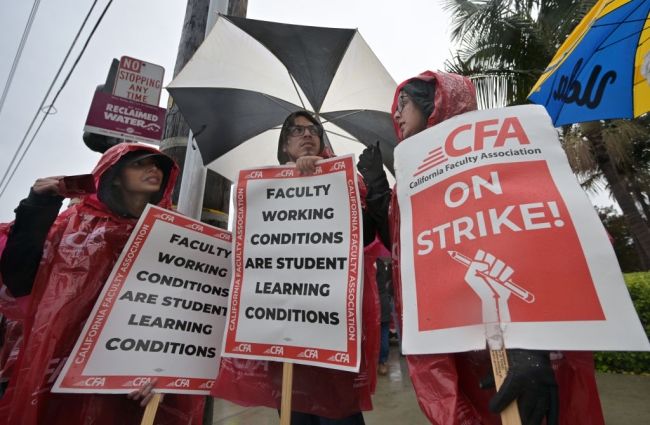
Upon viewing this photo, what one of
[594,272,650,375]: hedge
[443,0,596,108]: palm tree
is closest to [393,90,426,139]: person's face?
[594,272,650,375]: hedge

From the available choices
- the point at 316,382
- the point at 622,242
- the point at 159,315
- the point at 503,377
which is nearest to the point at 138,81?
the point at 159,315

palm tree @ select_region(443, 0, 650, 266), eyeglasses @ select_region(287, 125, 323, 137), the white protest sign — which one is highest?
palm tree @ select_region(443, 0, 650, 266)

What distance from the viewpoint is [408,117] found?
1.50 metres

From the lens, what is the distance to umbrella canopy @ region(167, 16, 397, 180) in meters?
2.33

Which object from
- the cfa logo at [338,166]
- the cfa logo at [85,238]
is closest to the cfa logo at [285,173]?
the cfa logo at [338,166]

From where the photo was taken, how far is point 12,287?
4.80 feet

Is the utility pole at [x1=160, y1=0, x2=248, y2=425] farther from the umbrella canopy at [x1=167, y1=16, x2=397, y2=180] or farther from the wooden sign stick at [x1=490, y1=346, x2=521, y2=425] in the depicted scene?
the wooden sign stick at [x1=490, y1=346, x2=521, y2=425]

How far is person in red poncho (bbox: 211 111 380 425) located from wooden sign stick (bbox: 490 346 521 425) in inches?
24.1

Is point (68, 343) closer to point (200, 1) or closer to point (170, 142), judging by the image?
point (170, 142)

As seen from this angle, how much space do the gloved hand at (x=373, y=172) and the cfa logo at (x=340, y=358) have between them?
65 centimetres

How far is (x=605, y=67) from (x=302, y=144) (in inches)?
80.1

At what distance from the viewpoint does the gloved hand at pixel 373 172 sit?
1.49m

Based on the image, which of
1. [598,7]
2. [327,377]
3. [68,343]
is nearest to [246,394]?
[327,377]

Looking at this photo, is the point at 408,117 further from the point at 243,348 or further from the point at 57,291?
the point at 57,291
